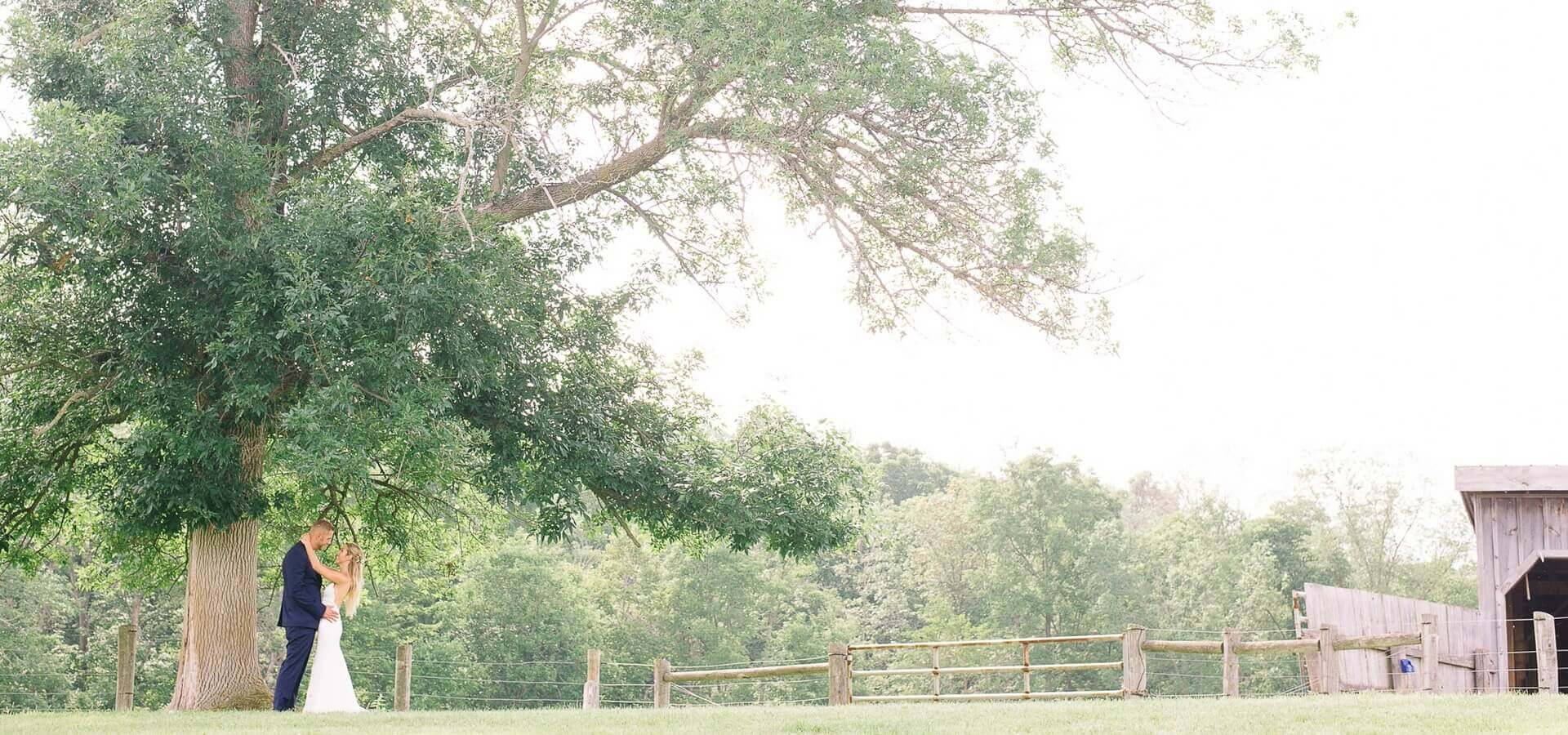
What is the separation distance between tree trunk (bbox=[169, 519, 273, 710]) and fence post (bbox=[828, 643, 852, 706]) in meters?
5.96

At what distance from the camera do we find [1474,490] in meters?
15.3

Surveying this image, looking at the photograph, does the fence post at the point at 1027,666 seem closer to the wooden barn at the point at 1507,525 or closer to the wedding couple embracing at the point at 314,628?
the wooden barn at the point at 1507,525

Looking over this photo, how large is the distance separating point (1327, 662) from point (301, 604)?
985 cm

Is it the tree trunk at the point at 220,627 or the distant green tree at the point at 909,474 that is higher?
the distant green tree at the point at 909,474

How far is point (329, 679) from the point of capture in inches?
447

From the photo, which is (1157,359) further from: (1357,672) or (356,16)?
(356,16)

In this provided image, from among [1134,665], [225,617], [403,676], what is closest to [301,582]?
[225,617]

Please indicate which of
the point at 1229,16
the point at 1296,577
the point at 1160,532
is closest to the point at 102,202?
the point at 1229,16

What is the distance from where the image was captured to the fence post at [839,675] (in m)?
15.2

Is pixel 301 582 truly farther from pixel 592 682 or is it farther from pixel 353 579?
pixel 592 682

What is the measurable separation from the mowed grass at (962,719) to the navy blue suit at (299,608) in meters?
0.61

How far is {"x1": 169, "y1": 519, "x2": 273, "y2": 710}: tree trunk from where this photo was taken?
13266 mm

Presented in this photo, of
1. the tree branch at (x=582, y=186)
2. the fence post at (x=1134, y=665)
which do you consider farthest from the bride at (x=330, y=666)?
the fence post at (x=1134, y=665)

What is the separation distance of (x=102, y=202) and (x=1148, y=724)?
Answer: 8.73 metres
